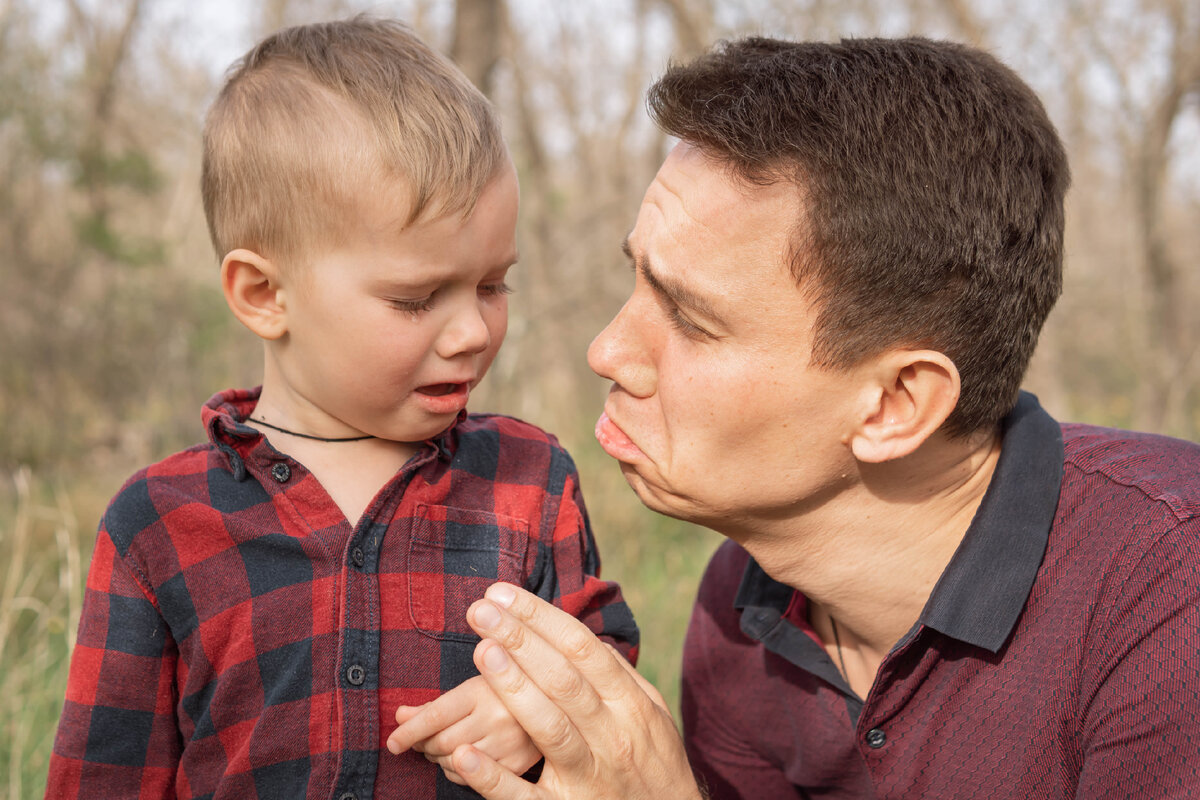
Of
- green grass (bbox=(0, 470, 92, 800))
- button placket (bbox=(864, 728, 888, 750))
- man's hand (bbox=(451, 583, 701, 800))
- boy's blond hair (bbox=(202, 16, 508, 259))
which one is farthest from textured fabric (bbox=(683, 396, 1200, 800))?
green grass (bbox=(0, 470, 92, 800))

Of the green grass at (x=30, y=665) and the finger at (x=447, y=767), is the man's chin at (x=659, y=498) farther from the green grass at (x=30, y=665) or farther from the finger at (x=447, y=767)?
the green grass at (x=30, y=665)

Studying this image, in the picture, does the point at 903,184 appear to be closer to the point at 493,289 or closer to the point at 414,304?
the point at 493,289

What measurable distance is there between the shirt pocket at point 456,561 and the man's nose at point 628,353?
33 cm

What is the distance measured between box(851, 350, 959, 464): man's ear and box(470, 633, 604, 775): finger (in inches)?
27.5

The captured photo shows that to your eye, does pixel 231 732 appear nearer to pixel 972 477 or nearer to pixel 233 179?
pixel 233 179

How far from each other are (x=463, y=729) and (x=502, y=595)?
0.22m

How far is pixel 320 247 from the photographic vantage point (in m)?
1.62

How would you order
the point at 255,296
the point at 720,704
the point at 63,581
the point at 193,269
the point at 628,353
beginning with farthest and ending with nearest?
the point at 193,269 < the point at 63,581 < the point at 720,704 < the point at 628,353 < the point at 255,296

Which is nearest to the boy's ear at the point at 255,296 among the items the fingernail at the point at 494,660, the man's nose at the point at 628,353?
the man's nose at the point at 628,353

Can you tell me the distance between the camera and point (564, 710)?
61.1 inches

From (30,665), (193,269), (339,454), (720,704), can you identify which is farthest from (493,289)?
(193,269)

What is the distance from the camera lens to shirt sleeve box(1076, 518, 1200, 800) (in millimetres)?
1446

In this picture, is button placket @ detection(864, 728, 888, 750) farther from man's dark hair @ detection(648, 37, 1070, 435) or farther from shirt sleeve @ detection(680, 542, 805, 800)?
man's dark hair @ detection(648, 37, 1070, 435)

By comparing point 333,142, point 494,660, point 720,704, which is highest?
point 333,142
